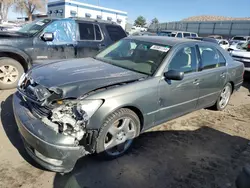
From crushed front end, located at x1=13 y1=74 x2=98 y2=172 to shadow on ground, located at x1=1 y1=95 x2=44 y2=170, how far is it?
0.35 m

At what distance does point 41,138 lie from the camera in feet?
7.59

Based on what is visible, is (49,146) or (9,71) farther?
(9,71)

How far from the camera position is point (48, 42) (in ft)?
17.9

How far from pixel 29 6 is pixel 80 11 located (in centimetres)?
1499

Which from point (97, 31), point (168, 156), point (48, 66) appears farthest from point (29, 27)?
point (168, 156)

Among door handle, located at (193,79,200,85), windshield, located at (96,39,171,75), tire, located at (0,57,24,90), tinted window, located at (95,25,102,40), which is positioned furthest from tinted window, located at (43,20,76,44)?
door handle, located at (193,79,200,85)

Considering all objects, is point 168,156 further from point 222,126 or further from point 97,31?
point 97,31

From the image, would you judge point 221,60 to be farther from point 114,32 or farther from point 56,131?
point 56,131

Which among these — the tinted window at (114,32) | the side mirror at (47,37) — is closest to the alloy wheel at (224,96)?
the tinted window at (114,32)

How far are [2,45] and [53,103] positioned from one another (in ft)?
10.7

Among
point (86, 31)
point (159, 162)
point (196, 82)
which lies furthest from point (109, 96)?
point (86, 31)

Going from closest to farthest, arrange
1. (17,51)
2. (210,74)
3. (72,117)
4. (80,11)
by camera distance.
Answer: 1. (72,117)
2. (210,74)
3. (17,51)
4. (80,11)

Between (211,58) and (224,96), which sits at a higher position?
(211,58)

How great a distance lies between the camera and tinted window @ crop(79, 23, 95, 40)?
6058 mm
